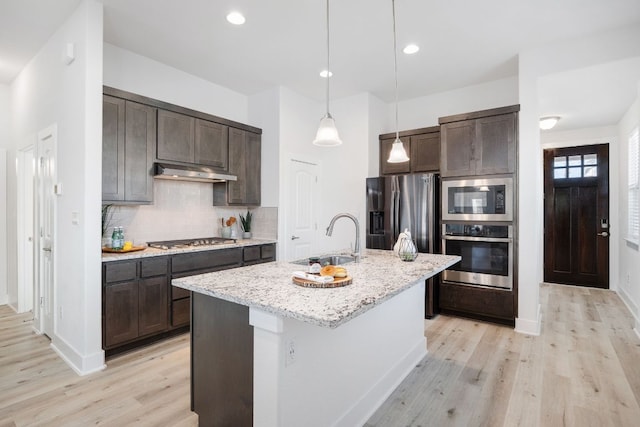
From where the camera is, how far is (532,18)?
9.37ft

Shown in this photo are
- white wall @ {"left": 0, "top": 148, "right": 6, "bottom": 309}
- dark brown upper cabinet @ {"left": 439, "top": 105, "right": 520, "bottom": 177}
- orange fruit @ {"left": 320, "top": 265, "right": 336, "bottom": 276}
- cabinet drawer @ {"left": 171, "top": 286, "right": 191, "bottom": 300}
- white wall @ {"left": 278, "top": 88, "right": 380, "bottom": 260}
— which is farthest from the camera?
white wall @ {"left": 278, "top": 88, "right": 380, "bottom": 260}

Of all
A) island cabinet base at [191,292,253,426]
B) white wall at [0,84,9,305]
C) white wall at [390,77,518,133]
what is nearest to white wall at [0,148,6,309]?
white wall at [0,84,9,305]

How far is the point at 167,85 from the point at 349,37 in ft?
7.14

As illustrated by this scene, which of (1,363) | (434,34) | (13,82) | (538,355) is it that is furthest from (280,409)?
(13,82)

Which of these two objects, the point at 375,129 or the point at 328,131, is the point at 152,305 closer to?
the point at 328,131

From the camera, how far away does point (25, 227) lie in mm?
3951

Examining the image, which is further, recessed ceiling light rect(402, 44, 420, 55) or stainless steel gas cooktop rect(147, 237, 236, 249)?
stainless steel gas cooktop rect(147, 237, 236, 249)

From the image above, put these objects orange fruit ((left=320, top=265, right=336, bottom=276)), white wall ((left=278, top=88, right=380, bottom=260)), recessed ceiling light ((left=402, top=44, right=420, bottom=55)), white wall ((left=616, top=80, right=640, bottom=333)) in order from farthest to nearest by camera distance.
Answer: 1. white wall ((left=278, top=88, right=380, bottom=260))
2. white wall ((left=616, top=80, right=640, bottom=333))
3. recessed ceiling light ((left=402, top=44, right=420, bottom=55))
4. orange fruit ((left=320, top=265, right=336, bottom=276))

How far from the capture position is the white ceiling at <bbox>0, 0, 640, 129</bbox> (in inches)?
107

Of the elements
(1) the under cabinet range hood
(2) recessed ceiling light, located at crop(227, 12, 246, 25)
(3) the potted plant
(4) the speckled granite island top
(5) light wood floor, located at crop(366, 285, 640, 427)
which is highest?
(2) recessed ceiling light, located at crop(227, 12, 246, 25)

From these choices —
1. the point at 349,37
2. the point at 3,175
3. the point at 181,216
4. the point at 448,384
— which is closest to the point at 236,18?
the point at 349,37

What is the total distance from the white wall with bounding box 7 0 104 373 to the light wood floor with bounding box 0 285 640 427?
28 cm

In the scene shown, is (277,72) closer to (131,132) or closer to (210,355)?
(131,132)

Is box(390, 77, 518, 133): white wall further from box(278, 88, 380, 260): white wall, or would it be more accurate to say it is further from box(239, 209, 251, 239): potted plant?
box(239, 209, 251, 239): potted plant
